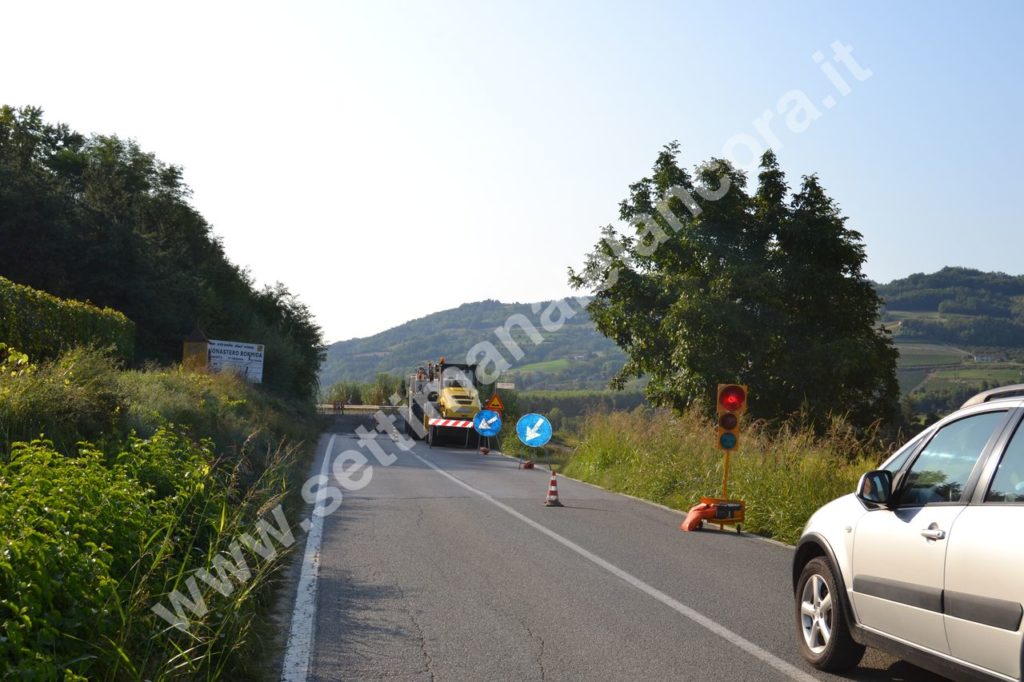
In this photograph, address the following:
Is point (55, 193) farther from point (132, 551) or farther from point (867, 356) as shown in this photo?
point (132, 551)

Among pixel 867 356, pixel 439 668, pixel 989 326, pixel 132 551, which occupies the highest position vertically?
pixel 989 326

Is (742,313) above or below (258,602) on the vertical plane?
above

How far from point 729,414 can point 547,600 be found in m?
6.68

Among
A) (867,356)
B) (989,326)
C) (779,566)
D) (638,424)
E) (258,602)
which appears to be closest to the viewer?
(258,602)

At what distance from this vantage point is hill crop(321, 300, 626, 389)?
12594 centimetres

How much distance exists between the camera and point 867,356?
86.4 feet

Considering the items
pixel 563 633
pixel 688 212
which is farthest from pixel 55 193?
pixel 563 633

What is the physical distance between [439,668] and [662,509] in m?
10.1

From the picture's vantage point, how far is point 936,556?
4988mm

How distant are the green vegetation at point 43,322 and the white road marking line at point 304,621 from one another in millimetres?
6537

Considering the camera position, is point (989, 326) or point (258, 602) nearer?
point (258, 602)

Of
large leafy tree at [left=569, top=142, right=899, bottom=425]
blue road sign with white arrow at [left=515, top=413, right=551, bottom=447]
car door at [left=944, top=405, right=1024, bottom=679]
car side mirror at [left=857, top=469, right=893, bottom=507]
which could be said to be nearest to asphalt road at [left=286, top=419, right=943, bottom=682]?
car side mirror at [left=857, top=469, right=893, bottom=507]

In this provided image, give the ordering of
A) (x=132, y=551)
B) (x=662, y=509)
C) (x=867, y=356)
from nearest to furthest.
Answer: (x=132, y=551) → (x=662, y=509) → (x=867, y=356)

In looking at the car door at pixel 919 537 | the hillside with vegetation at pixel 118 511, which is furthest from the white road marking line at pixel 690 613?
the hillside with vegetation at pixel 118 511
